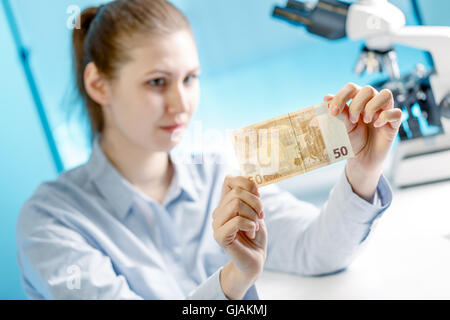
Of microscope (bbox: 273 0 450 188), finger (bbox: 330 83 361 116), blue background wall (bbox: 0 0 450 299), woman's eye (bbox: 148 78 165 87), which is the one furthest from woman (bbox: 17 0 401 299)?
blue background wall (bbox: 0 0 450 299)

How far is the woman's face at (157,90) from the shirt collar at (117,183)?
0.35 feet

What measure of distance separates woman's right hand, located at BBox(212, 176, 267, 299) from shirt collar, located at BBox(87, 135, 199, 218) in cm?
36

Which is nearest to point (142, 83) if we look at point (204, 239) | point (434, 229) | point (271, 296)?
point (204, 239)

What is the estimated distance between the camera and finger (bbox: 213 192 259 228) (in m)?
0.63

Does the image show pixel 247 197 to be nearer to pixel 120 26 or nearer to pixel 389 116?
pixel 389 116

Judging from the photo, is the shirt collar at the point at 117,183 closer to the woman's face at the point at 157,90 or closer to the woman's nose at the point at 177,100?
the woman's face at the point at 157,90

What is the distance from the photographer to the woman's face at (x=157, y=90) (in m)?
0.93

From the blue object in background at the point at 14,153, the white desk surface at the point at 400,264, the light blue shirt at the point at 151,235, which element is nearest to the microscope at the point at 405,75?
the white desk surface at the point at 400,264

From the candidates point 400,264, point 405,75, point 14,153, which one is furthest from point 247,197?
point 14,153

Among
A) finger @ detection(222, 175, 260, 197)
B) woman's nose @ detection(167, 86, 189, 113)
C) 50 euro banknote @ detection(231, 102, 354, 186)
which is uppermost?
woman's nose @ detection(167, 86, 189, 113)

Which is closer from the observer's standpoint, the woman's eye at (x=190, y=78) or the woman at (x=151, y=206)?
the woman at (x=151, y=206)

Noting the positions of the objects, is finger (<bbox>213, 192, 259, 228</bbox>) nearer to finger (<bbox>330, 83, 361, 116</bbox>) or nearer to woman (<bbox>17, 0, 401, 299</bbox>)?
woman (<bbox>17, 0, 401, 299</bbox>)

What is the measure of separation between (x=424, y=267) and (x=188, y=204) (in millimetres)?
602

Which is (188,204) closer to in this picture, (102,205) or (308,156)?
(102,205)
